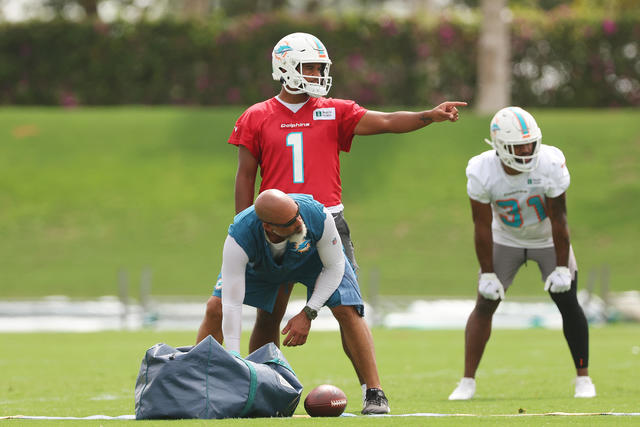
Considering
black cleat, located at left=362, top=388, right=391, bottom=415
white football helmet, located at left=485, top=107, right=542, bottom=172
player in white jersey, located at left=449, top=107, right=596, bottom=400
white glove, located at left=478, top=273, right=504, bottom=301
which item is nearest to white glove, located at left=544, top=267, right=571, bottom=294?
player in white jersey, located at left=449, top=107, right=596, bottom=400

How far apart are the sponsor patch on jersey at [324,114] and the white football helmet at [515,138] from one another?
137 cm

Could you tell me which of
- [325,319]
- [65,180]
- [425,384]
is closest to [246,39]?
[65,180]

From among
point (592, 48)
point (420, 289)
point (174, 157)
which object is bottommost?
point (420, 289)

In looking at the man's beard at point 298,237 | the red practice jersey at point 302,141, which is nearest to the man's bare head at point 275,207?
the man's beard at point 298,237

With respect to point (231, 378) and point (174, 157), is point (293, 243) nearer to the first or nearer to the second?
point (231, 378)

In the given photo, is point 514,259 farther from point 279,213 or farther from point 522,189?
point 279,213

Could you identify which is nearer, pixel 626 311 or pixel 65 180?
pixel 626 311

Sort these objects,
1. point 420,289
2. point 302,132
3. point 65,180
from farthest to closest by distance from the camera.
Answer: point 65,180
point 420,289
point 302,132

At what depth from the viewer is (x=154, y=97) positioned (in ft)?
99.2

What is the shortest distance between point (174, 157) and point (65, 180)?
2.55 m

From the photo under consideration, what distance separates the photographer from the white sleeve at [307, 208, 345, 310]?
687 centimetres

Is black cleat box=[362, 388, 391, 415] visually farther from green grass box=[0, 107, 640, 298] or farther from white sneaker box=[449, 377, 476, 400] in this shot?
green grass box=[0, 107, 640, 298]

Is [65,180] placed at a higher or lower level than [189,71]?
lower

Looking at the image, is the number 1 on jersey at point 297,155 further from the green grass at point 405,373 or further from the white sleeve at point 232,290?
the green grass at point 405,373
